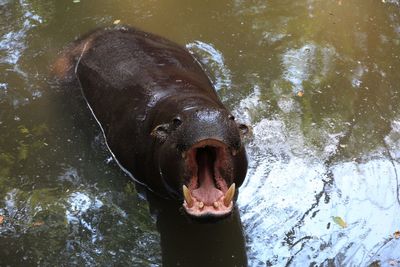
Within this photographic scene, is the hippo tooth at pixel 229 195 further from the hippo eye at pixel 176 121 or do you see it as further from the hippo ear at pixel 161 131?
the hippo ear at pixel 161 131

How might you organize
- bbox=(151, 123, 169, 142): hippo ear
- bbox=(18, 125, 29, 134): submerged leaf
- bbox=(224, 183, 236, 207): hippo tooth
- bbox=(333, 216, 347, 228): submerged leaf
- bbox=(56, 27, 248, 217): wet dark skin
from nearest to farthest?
Result: bbox=(224, 183, 236, 207): hippo tooth → bbox=(56, 27, 248, 217): wet dark skin → bbox=(151, 123, 169, 142): hippo ear → bbox=(333, 216, 347, 228): submerged leaf → bbox=(18, 125, 29, 134): submerged leaf

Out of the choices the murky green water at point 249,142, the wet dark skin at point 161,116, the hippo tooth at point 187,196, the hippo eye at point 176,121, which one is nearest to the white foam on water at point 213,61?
the murky green water at point 249,142

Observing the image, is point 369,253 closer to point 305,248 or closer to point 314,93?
point 305,248

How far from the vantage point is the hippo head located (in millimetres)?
4629

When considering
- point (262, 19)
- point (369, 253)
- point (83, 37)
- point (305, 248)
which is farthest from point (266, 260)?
point (262, 19)

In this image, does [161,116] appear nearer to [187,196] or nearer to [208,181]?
[208,181]

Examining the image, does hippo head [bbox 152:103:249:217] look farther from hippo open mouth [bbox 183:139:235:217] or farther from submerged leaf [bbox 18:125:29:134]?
submerged leaf [bbox 18:125:29:134]

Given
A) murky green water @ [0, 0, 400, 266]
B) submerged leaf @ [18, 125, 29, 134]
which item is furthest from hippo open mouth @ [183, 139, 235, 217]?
submerged leaf @ [18, 125, 29, 134]

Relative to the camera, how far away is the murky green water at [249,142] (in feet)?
17.5

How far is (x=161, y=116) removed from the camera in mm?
5555

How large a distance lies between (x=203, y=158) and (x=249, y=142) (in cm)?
147

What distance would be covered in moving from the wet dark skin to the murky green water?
1.17ft

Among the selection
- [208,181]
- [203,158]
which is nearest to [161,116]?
[203,158]

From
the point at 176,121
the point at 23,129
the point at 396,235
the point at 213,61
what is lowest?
the point at 396,235
